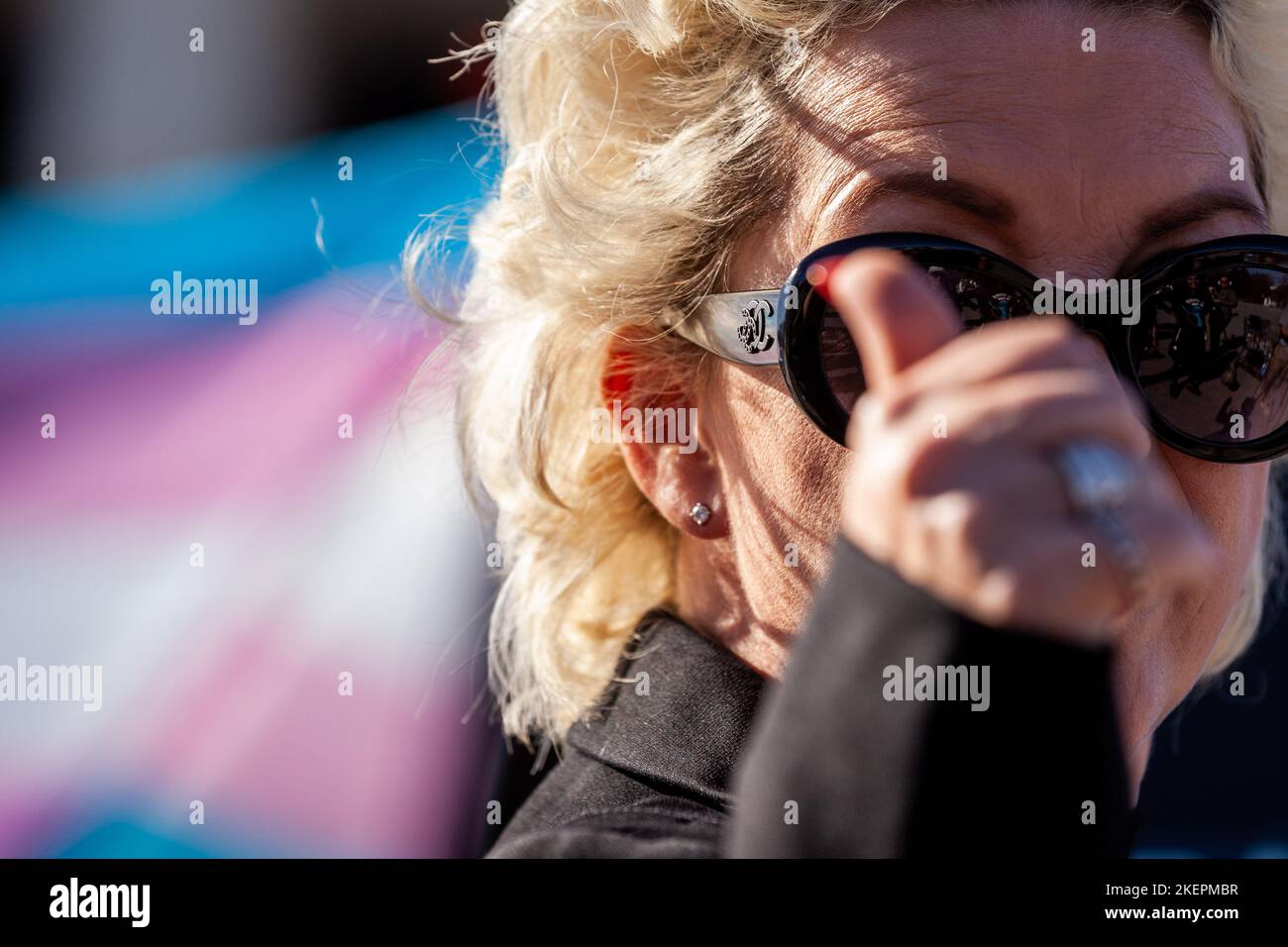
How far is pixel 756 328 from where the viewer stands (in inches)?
61.1

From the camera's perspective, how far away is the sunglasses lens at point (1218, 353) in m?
1.41

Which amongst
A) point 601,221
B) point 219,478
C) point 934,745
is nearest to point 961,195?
point 601,221

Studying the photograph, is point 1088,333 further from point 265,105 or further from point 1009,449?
point 265,105

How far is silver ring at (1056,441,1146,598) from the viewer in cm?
76

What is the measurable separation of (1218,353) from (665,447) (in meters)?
0.81

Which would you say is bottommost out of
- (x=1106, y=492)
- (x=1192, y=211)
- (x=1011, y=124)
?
(x=1106, y=492)

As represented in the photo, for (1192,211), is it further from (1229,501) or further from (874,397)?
(874,397)

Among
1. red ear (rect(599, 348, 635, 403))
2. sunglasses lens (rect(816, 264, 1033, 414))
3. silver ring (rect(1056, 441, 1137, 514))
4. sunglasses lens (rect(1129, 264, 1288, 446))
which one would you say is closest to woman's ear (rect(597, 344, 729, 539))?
red ear (rect(599, 348, 635, 403))

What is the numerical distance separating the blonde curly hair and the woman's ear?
0.04 m

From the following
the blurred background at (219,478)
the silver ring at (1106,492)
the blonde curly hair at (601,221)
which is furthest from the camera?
the blurred background at (219,478)

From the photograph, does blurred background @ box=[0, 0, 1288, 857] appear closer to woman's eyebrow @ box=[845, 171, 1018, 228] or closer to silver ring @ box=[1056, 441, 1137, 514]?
woman's eyebrow @ box=[845, 171, 1018, 228]

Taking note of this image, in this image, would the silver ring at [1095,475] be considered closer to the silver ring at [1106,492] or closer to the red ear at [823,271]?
the silver ring at [1106,492]

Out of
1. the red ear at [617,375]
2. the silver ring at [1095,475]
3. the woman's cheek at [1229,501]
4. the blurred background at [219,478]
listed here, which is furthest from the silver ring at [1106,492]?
the blurred background at [219,478]

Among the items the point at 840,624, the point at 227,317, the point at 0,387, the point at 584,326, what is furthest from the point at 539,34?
the point at 0,387
